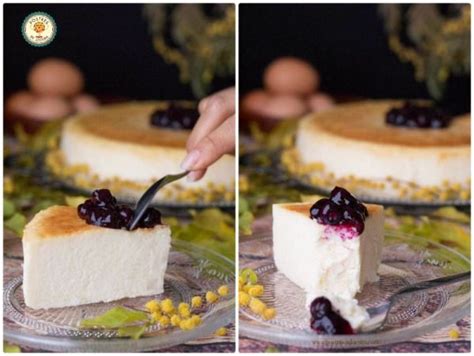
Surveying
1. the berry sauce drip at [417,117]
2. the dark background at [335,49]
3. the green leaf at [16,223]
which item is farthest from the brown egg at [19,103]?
the berry sauce drip at [417,117]

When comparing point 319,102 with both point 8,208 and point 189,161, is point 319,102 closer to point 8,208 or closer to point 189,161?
point 189,161


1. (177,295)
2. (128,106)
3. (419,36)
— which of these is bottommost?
(177,295)

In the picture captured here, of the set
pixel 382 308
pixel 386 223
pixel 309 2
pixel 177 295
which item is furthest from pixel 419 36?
pixel 177 295

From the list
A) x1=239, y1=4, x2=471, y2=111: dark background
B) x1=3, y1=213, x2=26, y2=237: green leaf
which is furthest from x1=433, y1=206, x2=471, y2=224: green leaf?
x1=3, y1=213, x2=26, y2=237: green leaf

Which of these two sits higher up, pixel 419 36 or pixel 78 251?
pixel 419 36

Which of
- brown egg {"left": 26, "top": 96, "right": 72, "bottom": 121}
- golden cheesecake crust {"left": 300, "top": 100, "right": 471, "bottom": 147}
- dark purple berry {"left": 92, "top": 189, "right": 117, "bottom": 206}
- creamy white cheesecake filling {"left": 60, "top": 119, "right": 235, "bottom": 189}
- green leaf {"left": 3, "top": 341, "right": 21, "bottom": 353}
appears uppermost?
brown egg {"left": 26, "top": 96, "right": 72, "bottom": 121}

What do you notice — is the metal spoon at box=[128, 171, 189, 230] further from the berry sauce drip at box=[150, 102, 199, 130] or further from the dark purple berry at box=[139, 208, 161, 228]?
the berry sauce drip at box=[150, 102, 199, 130]

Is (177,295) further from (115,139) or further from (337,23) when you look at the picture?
(337,23)
